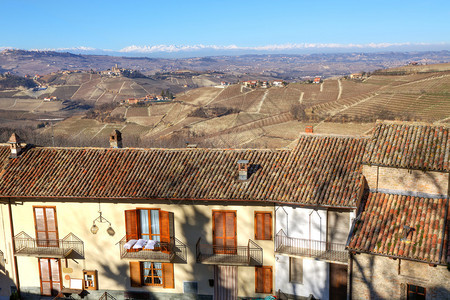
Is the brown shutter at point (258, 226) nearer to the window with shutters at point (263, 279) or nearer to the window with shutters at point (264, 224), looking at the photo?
the window with shutters at point (264, 224)

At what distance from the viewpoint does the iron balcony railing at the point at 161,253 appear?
65.1 ft

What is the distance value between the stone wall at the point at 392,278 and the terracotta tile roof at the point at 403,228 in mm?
758

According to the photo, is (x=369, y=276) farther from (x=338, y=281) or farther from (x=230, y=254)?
(x=230, y=254)

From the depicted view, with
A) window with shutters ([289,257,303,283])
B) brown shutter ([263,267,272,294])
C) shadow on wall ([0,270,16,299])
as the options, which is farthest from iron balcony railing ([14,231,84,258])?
window with shutters ([289,257,303,283])

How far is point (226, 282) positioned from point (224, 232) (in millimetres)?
2545

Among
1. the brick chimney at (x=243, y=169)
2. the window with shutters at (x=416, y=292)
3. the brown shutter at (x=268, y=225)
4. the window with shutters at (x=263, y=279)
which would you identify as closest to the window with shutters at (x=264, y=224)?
the brown shutter at (x=268, y=225)

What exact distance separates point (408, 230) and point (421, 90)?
89.0 m

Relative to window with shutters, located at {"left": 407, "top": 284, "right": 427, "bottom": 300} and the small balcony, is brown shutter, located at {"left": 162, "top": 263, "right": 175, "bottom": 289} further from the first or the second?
window with shutters, located at {"left": 407, "top": 284, "right": 427, "bottom": 300}

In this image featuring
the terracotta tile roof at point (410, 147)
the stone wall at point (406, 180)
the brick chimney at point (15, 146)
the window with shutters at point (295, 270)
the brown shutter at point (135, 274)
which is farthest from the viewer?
the brick chimney at point (15, 146)

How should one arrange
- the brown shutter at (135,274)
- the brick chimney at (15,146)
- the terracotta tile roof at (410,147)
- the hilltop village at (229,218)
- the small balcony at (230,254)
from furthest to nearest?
the brick chimney at (15,146) → the brown shutter at (135,274) → the small balcony at (230,254) → the terracotta tile roof at (410,147) → the hilltop village at (229,218)

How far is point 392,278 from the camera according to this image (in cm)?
1670

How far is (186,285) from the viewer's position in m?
20.7

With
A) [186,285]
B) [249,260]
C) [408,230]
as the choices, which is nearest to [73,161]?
[186,285]

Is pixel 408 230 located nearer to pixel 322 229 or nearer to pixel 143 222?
pixel 322 229
